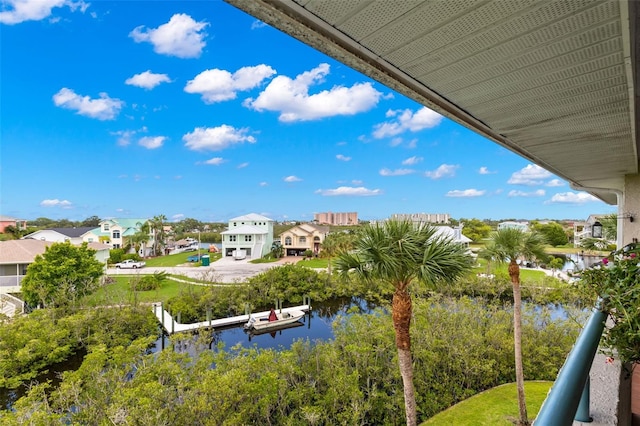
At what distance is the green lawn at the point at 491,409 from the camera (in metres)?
7.11

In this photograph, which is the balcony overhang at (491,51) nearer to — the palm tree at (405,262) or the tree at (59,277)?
the palm tree at (405,262)

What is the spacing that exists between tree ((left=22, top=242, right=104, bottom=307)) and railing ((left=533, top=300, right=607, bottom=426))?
53.9 ft

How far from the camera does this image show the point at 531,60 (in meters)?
1.73

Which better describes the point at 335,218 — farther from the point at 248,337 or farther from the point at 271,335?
the point at 248,337

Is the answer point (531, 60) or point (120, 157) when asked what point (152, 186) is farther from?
point (531, 60)

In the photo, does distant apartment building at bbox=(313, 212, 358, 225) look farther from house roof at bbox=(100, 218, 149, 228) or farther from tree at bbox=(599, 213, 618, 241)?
tree at bbox=(599, 213, 618, 241)

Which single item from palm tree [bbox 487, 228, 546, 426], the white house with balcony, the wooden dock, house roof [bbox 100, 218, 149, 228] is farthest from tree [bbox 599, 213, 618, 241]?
house roof [bbox 100, 218, 149, 228]

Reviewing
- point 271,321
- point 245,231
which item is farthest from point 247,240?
point 271,321

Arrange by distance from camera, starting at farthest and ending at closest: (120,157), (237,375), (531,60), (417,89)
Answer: (120,157) < (237,375) < (417,89) < (531,60)

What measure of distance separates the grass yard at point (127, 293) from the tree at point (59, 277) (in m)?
0.76

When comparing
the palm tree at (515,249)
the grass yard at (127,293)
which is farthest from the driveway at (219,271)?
the palm tree at (515,249)

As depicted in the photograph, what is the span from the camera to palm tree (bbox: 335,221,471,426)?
533cm

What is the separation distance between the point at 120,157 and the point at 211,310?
170 ft

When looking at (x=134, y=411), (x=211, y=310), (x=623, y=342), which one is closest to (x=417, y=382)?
(x=134, y=411)
